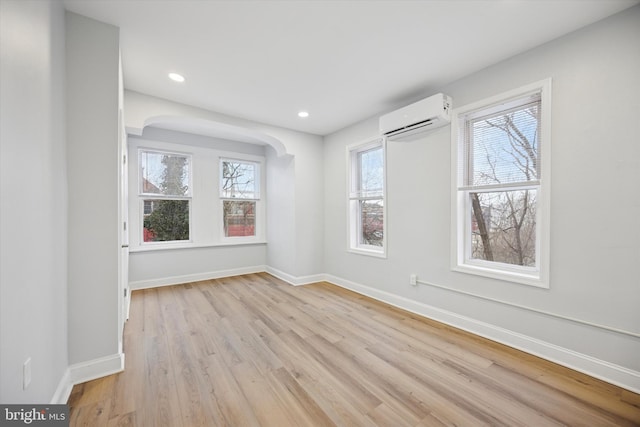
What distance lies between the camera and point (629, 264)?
177 centimetres

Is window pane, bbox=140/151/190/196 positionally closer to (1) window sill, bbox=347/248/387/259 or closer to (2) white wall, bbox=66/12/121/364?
(2) white wall, bbox=66/12/121/364

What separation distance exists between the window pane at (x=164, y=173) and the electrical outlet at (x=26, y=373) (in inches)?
142

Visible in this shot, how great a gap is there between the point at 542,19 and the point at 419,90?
1195 millimetres

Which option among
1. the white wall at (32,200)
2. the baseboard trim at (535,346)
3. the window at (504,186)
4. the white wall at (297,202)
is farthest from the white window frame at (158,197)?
the window at (504,186)

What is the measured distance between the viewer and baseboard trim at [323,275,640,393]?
1.78 metres

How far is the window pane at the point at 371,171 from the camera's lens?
380cm

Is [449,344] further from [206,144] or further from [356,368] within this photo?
[206,144]

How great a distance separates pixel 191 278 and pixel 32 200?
11.8 ft

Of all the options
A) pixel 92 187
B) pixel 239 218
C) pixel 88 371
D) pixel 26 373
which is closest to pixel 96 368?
pixel 88 371

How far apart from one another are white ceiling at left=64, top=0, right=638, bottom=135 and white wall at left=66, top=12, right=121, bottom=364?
0.27 meters

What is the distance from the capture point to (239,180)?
203 inches

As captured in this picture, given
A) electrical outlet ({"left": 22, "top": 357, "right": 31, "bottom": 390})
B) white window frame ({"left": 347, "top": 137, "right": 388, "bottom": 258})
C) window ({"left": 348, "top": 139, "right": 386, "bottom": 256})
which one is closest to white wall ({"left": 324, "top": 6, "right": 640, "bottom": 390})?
window ({"left": 348, "top": 139, "right": 386, "bottom": 256})

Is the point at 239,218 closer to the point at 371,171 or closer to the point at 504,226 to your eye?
the point at 371,171

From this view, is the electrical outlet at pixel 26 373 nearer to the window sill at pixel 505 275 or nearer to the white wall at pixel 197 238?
the window sill at pixel 505 275
